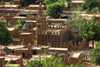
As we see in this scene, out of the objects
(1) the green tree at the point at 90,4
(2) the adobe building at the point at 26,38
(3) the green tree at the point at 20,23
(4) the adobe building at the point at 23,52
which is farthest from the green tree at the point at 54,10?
(4) the adobe building at the point at 23,52

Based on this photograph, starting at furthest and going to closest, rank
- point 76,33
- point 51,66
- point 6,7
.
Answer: point 6,7 < point 76,33 < point 51,66

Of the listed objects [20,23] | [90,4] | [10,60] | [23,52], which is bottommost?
[23,52]

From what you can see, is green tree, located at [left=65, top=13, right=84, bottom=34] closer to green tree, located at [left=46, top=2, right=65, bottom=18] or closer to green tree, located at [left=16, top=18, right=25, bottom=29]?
green tree, located at [left=16, top=18, right=25, bottom=29]

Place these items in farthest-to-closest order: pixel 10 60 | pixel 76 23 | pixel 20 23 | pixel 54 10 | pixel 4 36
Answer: pixel 54 10, pixel 20 23, pixel 76 23, pixel 4 36, pixel 10 60

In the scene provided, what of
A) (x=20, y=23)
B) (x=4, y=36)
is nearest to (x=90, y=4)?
(x=20, y=23)

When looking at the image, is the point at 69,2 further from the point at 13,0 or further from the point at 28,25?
the point at 28,25

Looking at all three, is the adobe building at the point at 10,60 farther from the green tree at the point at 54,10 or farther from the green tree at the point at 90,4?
the green tree at the point at 90,4

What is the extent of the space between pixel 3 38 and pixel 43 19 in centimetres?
1064

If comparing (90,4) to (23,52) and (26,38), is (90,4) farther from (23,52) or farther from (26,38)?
(23,52)

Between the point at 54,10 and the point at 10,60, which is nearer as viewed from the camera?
the point at 10,60

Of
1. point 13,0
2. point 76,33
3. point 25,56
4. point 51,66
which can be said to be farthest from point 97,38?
point 13,0

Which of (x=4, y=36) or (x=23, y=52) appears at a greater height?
(x=4, y=36)

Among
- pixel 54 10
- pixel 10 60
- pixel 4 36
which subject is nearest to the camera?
pixel 10 60

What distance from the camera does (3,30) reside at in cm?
7244
